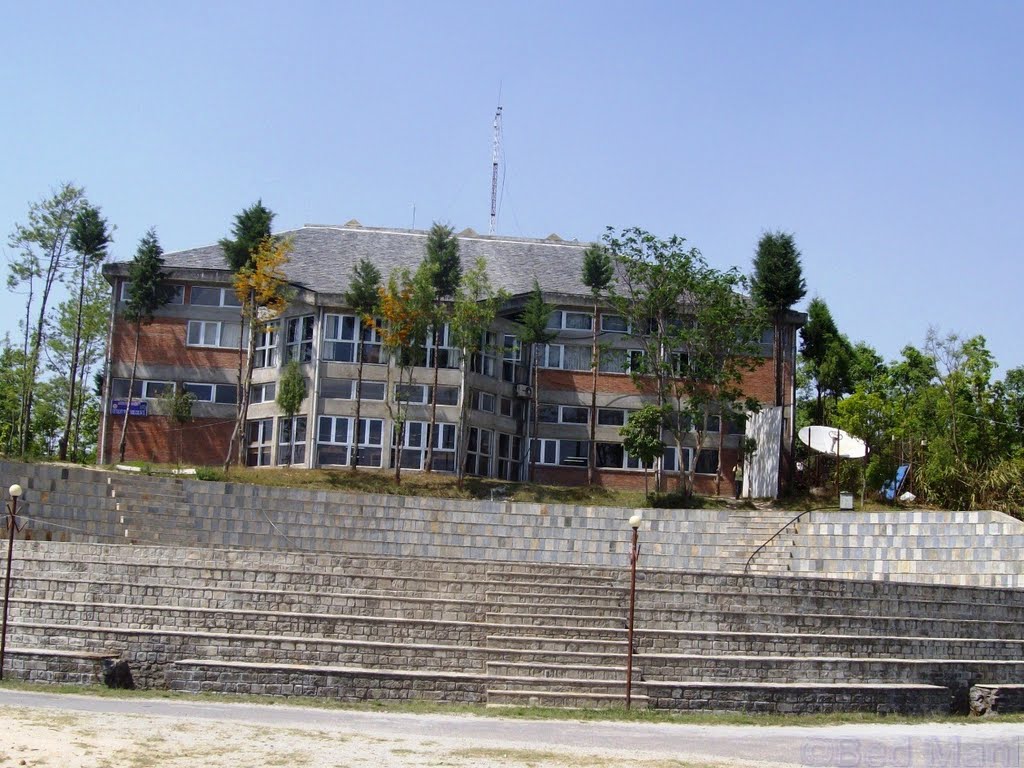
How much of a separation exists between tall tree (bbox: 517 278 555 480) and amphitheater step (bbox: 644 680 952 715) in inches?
787

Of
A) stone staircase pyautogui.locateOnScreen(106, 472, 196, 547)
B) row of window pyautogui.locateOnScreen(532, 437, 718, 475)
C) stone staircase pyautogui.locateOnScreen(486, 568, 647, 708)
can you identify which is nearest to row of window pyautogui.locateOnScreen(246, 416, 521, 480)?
row of window pyautogui.locateOnScreen(532, 437, 718, 475)

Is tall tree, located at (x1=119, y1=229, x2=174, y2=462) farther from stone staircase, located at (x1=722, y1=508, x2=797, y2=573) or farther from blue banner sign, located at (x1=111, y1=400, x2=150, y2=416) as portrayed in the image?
stone staircase, located at (x1=722, y1=508, x2=797, y2=573)

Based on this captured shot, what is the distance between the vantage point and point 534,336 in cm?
3903

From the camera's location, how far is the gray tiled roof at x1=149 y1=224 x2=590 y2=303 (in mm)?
40844

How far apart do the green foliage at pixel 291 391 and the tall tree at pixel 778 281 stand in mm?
14354

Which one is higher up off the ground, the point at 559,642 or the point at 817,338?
the point at 817,338

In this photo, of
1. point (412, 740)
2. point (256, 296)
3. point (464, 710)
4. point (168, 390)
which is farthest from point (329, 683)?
point (168, 390)

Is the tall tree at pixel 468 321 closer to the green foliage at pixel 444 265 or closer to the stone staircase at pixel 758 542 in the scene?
the green foliage at pixel 444 265

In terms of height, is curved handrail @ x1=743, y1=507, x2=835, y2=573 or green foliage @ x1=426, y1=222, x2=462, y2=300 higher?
green foliage @ x1=426, y1=222, x2=462, y2=300

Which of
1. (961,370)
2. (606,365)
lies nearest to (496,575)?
(606,365)

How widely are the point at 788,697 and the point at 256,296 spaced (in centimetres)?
2246

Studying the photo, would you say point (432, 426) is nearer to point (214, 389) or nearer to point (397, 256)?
point (214, 389)

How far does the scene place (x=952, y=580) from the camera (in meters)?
28.4

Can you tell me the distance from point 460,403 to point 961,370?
15.9m
